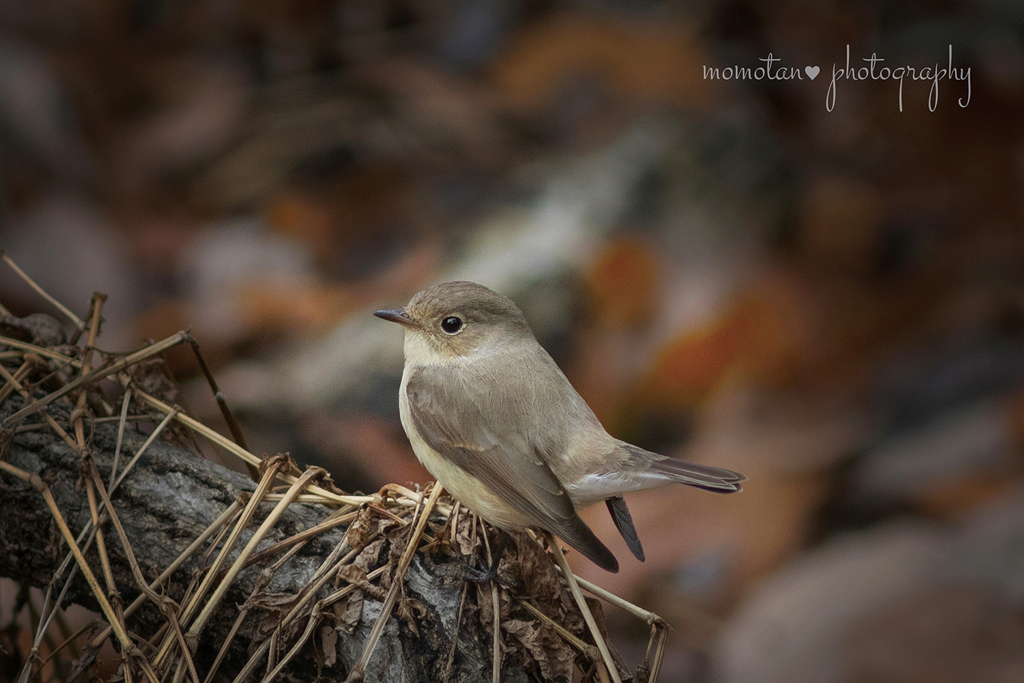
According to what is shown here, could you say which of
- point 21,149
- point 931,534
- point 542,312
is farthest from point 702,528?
point 21,149

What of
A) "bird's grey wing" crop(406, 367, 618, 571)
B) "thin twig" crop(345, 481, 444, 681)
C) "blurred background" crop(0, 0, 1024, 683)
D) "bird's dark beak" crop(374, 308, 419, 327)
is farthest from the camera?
"blurred background" crop(0, 0, 1024, 683)

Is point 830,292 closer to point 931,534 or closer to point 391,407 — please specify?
point 931,534

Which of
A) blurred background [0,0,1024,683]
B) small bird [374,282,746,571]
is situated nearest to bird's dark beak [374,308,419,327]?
small bird [374,282,746,571]

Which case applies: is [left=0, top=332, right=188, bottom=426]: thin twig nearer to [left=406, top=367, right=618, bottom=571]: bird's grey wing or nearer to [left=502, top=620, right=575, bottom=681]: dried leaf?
[left=406, top=367, right=618, bottom=571]: bird's grey wing

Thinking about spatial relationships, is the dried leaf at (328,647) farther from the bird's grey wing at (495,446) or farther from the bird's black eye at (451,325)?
the bird's black eye at (451,325)

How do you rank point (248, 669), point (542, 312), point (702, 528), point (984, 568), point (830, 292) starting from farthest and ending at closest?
1. point (830, 292)
2. point (542, 312)
3. point (702, 528)
4. point (984, 568)
5. point (248, 669)

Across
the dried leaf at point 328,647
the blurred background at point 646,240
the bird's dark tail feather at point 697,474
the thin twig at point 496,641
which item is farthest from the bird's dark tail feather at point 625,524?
the blurred background at point 646,240

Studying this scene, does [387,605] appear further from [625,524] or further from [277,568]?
[625,524]
